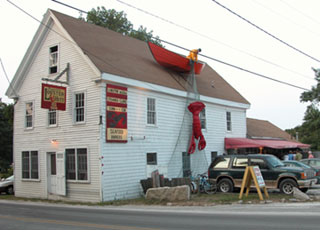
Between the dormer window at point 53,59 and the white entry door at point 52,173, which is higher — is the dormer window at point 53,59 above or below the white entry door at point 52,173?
above

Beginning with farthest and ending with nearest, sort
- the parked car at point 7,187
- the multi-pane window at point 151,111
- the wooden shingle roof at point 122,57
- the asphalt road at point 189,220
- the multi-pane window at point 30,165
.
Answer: the parked car at point 7,187 → the multi-pane window at point 30,165 → the multi-pane window at point 151,111 → the wooden shingle roof at point 122,57 → the asphalt road at point 189,220

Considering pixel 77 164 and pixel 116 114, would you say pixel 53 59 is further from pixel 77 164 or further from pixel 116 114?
pixel 77 164

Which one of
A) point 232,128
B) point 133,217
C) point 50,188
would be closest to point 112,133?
point 50,188

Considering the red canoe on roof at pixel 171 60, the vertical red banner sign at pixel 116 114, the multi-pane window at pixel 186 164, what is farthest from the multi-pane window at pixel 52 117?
the multi-pane window at pixel 186 164

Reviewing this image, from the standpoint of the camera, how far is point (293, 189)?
1467 centimetres

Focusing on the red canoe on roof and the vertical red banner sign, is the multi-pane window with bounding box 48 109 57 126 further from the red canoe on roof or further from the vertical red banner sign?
the red canoe on roof

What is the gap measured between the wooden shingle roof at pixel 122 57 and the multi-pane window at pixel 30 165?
650 centimetres

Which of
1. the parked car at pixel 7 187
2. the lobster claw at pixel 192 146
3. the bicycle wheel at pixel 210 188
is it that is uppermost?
the lobster claw at pixel 192 146

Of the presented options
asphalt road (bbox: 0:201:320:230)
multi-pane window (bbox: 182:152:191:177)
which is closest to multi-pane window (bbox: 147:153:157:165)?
multi-pane window (bbox: 182:152:191:177)

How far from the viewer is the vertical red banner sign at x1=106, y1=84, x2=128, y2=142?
56.0ft

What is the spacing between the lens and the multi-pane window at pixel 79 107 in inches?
706

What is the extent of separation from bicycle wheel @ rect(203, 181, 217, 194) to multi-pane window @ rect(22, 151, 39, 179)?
901 centimetres

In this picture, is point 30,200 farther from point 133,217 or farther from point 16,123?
point 133,217

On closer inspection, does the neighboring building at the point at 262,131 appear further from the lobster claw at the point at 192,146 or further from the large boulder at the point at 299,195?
the large boulder at the point at 299,195
